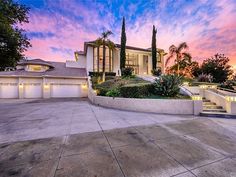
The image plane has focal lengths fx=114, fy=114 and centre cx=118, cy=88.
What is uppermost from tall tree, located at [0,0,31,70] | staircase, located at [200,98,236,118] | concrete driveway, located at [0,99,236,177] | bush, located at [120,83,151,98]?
tall tree, located at [0,0,31,70]

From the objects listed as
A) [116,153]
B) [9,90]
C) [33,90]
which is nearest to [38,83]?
[33,90]

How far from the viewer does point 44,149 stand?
113 inches

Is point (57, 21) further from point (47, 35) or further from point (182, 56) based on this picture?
point (182, 56)

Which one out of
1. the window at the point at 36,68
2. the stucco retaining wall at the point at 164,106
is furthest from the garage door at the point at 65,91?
the stucco retaining wall at the point at 164,106

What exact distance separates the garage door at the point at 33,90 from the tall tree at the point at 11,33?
10711 millimetres

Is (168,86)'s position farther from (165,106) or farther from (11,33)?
(11,33)

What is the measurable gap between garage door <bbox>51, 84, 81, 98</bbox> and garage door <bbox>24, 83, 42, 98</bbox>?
1.77 meters

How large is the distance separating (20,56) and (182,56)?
2357 centimetres

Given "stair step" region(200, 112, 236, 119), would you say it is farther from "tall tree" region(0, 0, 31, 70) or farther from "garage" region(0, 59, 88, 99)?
"garage" region(0, 59, 88, 99)

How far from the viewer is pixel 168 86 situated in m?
8.34

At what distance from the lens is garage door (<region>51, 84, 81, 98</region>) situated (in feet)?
55.3

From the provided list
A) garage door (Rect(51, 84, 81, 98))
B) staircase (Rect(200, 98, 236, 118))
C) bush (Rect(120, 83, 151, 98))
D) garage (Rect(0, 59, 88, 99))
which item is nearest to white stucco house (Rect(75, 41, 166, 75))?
garage (Rect(0, 59, 88, 99))

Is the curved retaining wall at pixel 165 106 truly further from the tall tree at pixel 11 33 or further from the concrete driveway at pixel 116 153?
the tall tree at pixel 11 33

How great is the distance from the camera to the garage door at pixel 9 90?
15538 mm
